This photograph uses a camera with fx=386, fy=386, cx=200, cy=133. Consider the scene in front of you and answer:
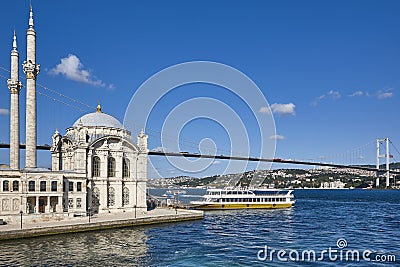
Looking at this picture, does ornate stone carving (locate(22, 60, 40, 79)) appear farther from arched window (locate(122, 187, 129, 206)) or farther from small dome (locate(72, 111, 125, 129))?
arched window (locate(122, 187, 129, 206))

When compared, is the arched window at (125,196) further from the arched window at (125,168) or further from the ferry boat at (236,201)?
the ferry boat at (236,201)

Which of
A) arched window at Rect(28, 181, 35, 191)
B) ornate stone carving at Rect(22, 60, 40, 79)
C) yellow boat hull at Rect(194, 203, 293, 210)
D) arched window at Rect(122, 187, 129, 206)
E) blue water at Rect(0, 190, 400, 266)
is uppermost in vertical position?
ornate stone carving at Rect(22, 60, 40, 79)

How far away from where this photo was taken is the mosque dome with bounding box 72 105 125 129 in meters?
46.7

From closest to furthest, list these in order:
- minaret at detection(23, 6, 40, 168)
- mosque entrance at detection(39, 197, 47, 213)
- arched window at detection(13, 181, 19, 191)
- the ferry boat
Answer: arched window at detection(13, 181, 19, 191)
mosque entrance at detection(39, 197, 47, 213)
minaret at detection(23, 6, 40, 168)
the ferry boat

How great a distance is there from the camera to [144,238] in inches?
1289

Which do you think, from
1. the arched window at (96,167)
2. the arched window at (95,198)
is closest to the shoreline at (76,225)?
the arched window at (95,198)

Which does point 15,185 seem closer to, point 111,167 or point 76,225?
point 76,225

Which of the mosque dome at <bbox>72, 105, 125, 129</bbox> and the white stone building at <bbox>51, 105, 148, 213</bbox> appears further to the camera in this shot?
the mosque dome at <bbox>72, 105, 125, 129</bbox>

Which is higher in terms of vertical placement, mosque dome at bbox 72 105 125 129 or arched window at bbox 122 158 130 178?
mosque dome at bbox 72 105 125 129

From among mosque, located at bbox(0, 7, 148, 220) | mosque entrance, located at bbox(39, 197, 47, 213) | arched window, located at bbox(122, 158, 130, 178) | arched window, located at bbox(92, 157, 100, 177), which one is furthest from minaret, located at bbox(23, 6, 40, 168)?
arched window, located at bbox(122, 158, 130, 178)

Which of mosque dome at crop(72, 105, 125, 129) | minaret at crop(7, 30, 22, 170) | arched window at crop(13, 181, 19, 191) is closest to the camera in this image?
arched window at crop(13, 181, 19, 191)

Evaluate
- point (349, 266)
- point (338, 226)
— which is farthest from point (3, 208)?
point (338, 226)

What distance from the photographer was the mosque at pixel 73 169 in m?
36.4

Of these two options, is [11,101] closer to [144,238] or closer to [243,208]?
[144,238]
